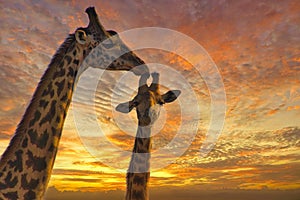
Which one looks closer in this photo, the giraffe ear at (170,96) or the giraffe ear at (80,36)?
the giraffe ear at (80,36)

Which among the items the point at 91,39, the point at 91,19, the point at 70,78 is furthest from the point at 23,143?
the point at 91,19

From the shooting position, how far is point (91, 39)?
20.1ft

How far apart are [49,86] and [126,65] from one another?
2.12 meters

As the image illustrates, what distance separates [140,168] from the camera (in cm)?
745

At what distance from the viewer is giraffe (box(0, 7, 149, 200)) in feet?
15.2

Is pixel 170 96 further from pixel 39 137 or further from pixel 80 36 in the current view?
pixel 39 137

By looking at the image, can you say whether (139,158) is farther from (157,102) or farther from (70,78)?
(70,78)

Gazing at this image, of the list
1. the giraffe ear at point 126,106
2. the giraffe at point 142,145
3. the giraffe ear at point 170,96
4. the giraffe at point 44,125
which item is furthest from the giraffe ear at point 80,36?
the giraffe ear at point 170,96

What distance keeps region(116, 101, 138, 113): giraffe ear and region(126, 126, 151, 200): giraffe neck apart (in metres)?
0.70

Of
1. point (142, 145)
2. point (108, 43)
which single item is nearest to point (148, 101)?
point (142, 145)

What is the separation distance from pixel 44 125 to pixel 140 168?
3143 mm

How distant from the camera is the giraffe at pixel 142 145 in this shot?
7.32 metres

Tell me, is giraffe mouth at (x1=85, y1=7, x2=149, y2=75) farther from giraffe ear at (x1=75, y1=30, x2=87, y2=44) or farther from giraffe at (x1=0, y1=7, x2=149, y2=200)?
giraffe ear at (x1=75, y1=30, x2=87, y2=44)

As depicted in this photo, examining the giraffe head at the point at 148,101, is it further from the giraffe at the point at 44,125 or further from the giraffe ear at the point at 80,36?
the giraffe ear at the point at 80,36
